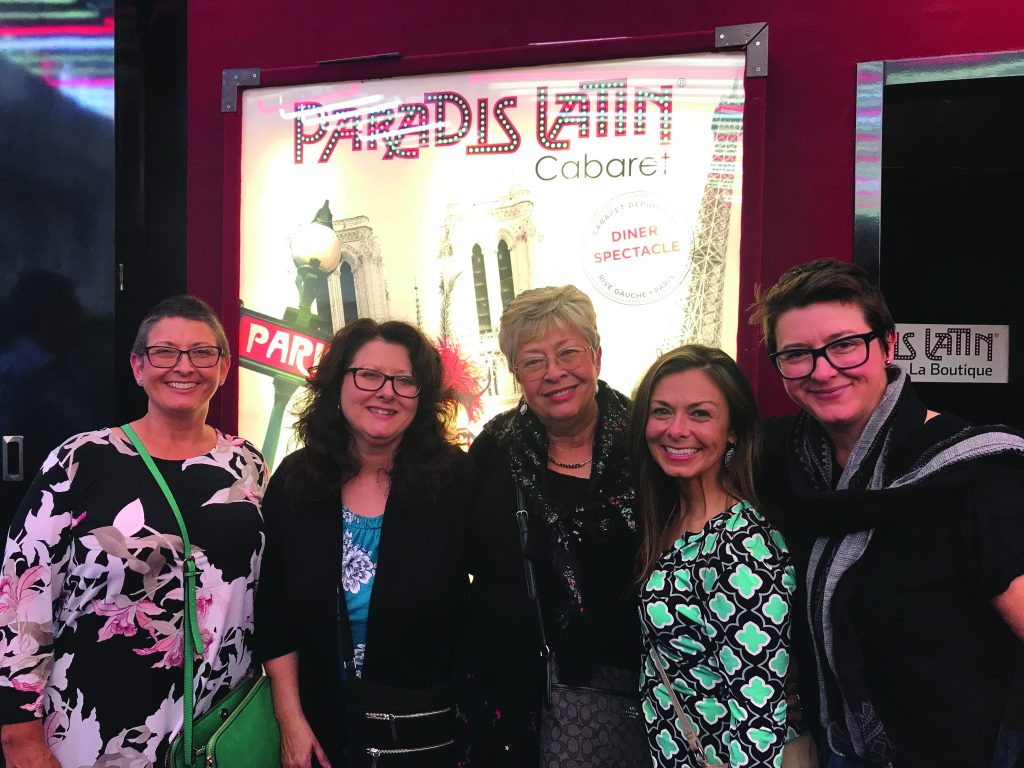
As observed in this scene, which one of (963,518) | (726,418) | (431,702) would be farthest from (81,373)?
(963,518)

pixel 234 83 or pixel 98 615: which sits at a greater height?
pixel 234 83

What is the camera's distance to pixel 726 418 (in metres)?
1.74

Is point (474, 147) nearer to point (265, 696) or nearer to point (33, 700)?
point (265, 696)

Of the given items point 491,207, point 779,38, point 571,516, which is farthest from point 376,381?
point 779,38

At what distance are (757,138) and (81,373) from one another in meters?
2.54

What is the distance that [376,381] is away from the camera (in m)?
2.01

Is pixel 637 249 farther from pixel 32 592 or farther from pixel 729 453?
pixel 32 592

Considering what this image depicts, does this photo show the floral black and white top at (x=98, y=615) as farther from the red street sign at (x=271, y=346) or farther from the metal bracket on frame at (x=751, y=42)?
the metal bracket on frame at (x=751, y=42)

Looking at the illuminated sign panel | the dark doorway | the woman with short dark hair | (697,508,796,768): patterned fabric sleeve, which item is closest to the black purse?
(697,508,796,768): patterned fabric sleeve

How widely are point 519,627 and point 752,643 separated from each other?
599 mm

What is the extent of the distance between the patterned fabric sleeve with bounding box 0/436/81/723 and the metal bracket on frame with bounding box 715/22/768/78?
2276 mm

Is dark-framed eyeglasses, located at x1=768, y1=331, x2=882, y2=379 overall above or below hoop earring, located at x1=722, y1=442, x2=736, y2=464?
above

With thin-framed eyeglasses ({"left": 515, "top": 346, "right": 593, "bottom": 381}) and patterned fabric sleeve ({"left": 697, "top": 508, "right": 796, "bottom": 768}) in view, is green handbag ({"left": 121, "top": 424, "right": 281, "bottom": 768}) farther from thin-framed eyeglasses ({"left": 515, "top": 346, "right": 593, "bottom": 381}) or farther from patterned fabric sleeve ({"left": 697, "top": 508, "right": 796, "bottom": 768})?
patterned fabric sleeve ({"left": 697, "top": 508, "right": 796, "bottom": 768})

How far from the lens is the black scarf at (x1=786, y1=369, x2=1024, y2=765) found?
1420 millimetres
